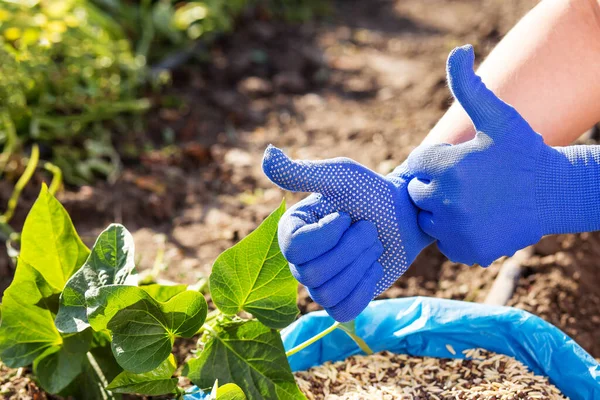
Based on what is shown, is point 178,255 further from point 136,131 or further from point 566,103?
point 566,103

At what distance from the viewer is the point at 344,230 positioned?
4.32 feet

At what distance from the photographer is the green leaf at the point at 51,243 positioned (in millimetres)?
1434

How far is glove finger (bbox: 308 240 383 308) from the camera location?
1.28 meters

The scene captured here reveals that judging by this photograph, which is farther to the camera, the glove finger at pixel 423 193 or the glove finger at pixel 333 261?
the glove finger at pixel 423 193

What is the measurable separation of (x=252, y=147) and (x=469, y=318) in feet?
5.61

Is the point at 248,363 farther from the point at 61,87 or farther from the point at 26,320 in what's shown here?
the point at 61,87

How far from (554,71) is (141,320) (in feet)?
3.63

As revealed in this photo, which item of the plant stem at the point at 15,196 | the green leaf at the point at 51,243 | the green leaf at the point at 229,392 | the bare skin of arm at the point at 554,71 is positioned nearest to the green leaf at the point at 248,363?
the green leaf at the point at 229,392

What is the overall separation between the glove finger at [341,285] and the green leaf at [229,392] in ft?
0.75

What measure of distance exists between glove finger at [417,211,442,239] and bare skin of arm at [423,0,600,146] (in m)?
0.24

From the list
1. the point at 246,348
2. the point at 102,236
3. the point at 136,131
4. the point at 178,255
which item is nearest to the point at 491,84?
the point at 246,348

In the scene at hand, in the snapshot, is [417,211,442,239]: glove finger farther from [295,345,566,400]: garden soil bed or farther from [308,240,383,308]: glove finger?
[295,345,566,400]: garden soil bed

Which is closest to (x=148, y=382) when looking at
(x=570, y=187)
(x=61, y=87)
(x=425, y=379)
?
(x=425, y=379)

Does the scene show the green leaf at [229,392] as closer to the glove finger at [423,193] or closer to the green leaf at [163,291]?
the green leaf at [163,291]
